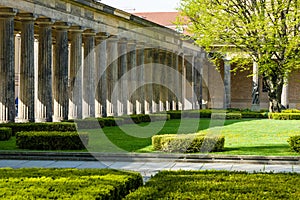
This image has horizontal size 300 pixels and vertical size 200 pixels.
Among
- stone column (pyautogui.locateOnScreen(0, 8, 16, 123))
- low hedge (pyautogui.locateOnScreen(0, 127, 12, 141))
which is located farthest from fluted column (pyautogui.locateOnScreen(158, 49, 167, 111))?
low hedge (pyautogui.locateOnScreen(0, 127, 12, 141))

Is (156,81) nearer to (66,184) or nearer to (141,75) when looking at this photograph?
(141,75)

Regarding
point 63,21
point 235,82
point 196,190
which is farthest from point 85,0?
point 235,82

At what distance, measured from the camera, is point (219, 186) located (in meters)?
12.7

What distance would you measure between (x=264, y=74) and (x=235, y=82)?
1250 inches

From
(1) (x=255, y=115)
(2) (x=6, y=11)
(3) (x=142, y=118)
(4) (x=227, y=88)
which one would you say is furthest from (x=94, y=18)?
(4) (x=227, y=88)

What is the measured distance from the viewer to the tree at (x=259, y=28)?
1829 inches

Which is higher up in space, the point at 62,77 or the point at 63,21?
the point at 63,21

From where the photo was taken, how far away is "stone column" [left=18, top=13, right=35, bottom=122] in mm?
34688

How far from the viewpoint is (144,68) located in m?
57.0

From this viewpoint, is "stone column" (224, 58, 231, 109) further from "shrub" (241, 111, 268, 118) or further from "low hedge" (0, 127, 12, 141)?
"low hedge" (0, 127, 12, 141)

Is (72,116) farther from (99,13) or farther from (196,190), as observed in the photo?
(196,190)

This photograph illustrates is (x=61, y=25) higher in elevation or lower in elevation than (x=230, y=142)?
higher

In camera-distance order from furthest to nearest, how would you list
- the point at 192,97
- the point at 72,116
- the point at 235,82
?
the point at 235,82, the point at 192,97, the point at 72,116

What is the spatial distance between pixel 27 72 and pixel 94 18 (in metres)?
9.51
